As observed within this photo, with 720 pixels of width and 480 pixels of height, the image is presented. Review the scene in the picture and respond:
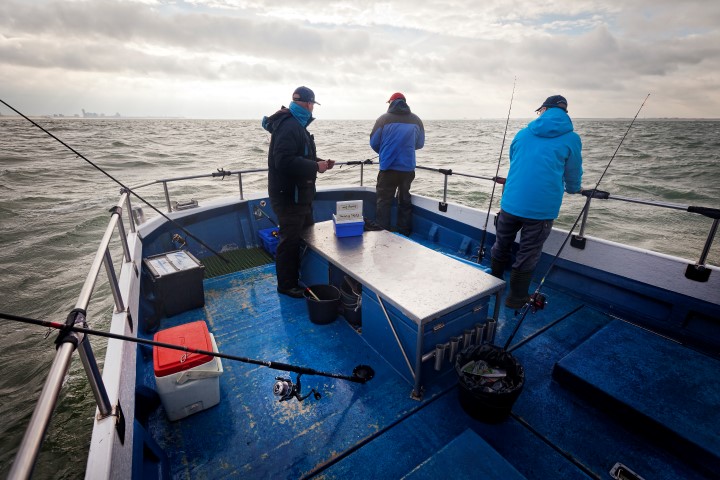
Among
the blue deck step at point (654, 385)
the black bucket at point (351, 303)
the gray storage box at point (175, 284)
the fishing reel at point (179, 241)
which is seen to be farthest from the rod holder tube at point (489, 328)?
the fishing reel at point (179, 241)

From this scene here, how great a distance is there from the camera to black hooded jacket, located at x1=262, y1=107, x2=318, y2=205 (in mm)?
3768

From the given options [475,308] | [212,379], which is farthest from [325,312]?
[475,308]

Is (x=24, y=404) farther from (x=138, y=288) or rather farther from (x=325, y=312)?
(x=325, y=312)

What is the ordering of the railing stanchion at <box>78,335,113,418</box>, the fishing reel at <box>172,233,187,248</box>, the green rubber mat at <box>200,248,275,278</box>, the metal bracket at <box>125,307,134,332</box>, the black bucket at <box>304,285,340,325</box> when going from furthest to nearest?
the green rubber mat at <box>200,248,275,278</box>
the fishing reel at <box>172,233,187,248</box>
the black bucket at <box>304,285,340,325</box>
the metal bracket at <box>125,307,134,332</box>
the railing stanchion at <box>78,335,113,418</box>

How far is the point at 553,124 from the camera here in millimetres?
3432

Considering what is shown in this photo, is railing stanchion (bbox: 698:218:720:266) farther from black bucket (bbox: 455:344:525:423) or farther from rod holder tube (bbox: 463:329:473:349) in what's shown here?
rod holder tube (bbox: 463:329:473:349)

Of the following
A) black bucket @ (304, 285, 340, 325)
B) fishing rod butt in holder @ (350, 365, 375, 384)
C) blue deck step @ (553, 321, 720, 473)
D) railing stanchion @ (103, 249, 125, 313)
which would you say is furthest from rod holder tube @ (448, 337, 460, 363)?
railing stanchion @ (103, 249, 125, 313)

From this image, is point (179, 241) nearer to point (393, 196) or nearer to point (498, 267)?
point (393, 196)

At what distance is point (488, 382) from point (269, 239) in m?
3.94

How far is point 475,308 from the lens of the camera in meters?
3.14

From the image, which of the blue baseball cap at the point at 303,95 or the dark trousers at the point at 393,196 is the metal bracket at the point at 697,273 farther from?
the blue baseball cap at the point at 303,95

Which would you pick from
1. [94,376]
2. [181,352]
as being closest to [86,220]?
[181,352]

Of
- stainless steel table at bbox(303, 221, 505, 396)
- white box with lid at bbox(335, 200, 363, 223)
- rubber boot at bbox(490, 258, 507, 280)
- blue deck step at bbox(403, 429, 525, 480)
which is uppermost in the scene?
white box with lid at bbox(335, 200, 363, 223)

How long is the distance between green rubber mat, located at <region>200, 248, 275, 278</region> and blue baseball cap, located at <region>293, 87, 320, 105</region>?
8.80 ft
